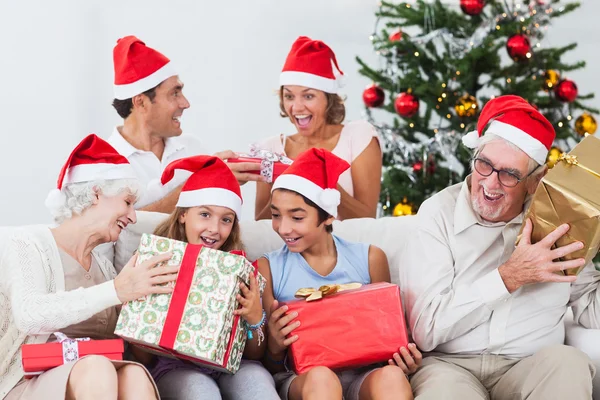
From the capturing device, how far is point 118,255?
3.07 m

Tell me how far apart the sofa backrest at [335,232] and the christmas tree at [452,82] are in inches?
60.0

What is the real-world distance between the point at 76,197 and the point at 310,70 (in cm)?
135

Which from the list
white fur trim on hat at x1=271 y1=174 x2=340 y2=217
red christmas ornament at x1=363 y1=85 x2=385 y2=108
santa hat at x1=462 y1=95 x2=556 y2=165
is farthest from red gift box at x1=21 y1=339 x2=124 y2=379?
red christmas ornament at x1=363 y1=85 x2=385 y2=108

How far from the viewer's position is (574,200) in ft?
7.98

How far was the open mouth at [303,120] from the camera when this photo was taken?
11.9 ft

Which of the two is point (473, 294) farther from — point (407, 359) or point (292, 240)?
point (292, 240)

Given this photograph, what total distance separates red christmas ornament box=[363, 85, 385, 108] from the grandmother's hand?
271 cm

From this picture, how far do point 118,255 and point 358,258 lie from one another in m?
0.89

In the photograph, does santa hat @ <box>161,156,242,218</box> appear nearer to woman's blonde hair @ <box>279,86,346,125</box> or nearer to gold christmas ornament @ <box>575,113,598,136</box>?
woman's blonde hair @ <box>279,86,346,125</box>

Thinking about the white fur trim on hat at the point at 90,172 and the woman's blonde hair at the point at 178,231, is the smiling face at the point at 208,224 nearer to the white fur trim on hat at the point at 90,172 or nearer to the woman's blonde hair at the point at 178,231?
the woman's blonde hair at the point at 178,231

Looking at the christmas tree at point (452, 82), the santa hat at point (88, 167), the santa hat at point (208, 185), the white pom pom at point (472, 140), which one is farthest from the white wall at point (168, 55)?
the white pom pom at point (472, 140)

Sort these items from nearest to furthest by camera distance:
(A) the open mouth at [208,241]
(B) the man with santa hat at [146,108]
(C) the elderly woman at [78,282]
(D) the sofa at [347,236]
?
(C) the elderly woman at [78,282], (A) the open mouth at [208,241], (D) the sofa at [347,236], (B) the man with santa hat at [146,108]

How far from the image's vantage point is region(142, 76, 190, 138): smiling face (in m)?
3.54

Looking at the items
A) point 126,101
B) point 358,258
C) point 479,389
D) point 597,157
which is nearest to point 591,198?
point 597,157
